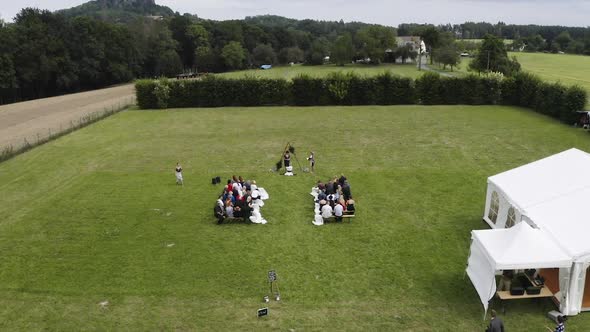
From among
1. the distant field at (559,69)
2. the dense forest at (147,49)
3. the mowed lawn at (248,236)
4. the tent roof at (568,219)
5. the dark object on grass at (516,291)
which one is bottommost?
the mowed lawn at (248,236)

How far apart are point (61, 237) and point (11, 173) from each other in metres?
10.5

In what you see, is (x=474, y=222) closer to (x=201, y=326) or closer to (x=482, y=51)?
(x=201, y=326)

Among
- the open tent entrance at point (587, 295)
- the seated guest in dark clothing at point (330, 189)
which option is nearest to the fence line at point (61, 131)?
the seated guest in dark clothing at point (330, 189)

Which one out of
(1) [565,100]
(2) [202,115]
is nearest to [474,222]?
(1) [565,100]

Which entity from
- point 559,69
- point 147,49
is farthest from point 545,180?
point 147,49

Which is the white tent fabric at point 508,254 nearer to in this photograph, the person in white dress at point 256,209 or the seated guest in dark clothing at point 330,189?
the seated guest in dark clothing at point 330,189

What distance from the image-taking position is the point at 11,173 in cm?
2336

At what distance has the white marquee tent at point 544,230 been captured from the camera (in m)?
10.9

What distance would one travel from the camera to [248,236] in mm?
15516

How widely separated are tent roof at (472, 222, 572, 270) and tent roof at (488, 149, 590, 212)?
179 centimetres

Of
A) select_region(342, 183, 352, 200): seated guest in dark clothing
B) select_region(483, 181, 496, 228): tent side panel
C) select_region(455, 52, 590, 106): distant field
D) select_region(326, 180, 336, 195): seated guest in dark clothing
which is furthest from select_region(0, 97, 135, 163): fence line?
select_region(455, 52, 590, 106): distant field

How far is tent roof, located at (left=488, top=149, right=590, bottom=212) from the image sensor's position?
524 inches

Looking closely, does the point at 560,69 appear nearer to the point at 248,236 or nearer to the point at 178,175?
the point at 178,175

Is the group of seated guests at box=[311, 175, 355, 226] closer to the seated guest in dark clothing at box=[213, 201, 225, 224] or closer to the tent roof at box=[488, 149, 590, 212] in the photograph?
the seated guest in dark clothing at box=[213, 201, 225, 224]
